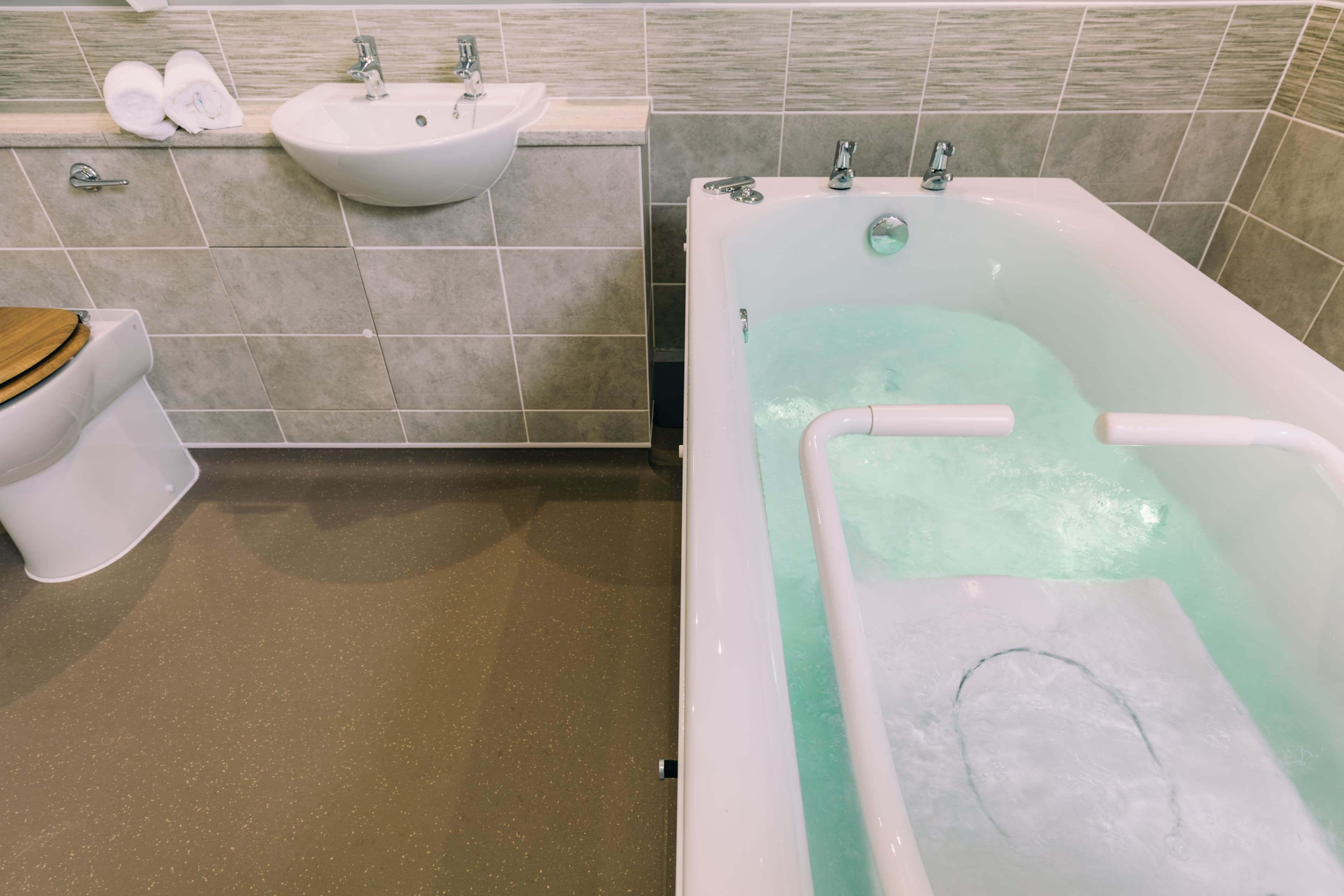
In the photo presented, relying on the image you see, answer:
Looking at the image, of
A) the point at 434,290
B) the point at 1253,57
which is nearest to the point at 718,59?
the point at 434,290

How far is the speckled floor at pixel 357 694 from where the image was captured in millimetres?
1060

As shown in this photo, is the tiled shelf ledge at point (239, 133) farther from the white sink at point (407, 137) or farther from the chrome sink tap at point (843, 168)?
the chrome sink tap at point (843, 168)

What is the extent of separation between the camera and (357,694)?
128 centimetres

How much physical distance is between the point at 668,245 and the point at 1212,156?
4.17ft

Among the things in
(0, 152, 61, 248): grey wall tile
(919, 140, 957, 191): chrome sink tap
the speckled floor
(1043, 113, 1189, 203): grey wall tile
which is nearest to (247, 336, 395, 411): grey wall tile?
the speckled floor

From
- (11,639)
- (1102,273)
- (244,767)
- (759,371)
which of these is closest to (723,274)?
(759,371)

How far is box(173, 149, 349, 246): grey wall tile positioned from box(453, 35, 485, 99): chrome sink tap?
0.35 metres

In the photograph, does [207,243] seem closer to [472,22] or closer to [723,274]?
[472,22]

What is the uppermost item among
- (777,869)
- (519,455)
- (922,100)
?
(922,100)

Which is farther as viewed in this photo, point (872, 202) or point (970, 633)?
point (872, 202)

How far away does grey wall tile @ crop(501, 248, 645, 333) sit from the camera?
1562 mm

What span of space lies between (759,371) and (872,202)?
46 cm

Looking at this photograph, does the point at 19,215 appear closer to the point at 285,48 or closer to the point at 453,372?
the point at 285,48

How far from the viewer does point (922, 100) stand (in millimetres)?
1620
